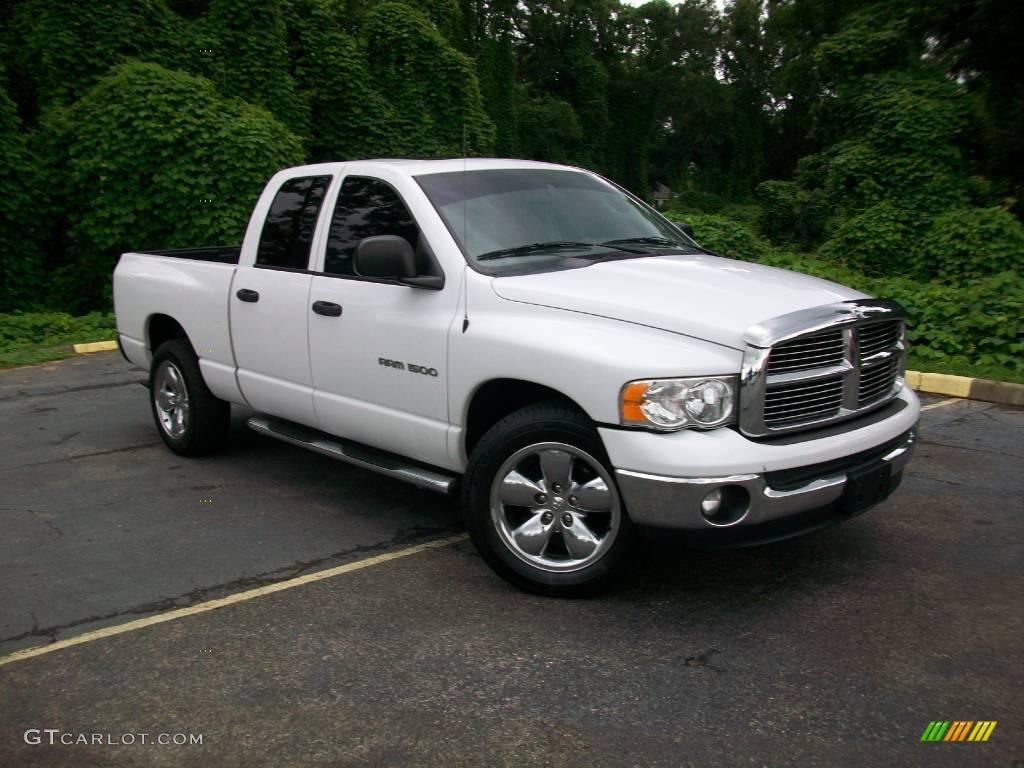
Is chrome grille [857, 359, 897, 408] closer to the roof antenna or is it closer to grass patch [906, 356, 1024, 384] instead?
the roof antenna

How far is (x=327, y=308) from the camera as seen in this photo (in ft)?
17.7

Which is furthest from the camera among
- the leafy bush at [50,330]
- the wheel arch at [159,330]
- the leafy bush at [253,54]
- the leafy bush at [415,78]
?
the leafy bush at [415,78]

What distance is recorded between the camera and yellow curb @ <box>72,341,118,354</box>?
11616mm

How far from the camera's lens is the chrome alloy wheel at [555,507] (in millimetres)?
4203

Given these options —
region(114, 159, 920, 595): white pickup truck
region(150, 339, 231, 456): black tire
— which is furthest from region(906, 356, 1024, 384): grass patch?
region(150, 339, 231, 456): black tire

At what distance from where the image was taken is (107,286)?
15.7 metres

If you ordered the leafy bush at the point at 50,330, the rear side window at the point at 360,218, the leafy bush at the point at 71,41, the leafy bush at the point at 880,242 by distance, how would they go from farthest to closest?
the leafy bush at the point at 880,242
the leafy bush at the point at 71,41
the leafy bush at the point at 50,330
the rear side window at the point at 360,218

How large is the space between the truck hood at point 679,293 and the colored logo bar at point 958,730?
152 cm

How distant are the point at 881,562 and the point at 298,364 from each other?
10.6 feet

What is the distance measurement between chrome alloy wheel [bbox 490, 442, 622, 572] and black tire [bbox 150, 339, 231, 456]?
300cm

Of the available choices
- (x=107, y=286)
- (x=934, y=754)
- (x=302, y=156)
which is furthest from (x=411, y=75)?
(x=934, y=754)

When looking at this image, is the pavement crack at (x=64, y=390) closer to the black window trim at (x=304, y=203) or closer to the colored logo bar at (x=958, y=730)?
the black window trim at (x=304, y=203)

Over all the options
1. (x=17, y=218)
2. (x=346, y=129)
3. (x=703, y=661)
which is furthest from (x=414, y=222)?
(x=346, y=129)

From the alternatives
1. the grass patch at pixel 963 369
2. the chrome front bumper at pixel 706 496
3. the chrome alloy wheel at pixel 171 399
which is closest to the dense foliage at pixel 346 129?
the grass patch at pixel 963 369
